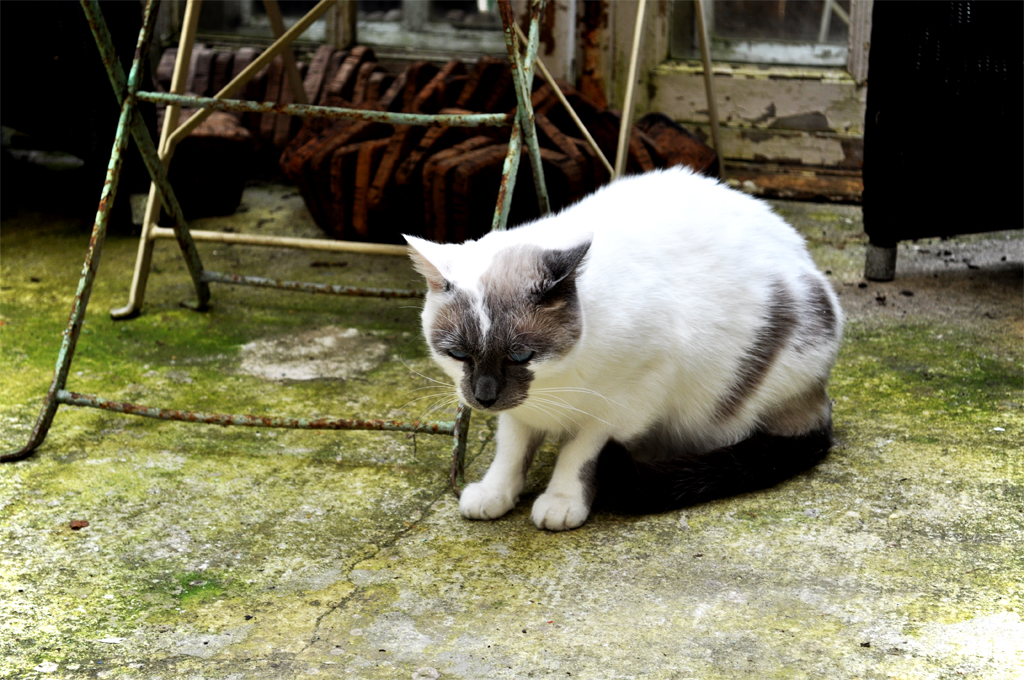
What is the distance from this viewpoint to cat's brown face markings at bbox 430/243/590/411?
1.85 m

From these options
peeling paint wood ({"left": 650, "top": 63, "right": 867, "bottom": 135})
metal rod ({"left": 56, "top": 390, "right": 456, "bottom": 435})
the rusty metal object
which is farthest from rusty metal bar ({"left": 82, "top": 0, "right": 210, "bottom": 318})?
peeling paint wood ({"left": 650, "top": 63, "right": 867, "bottom": 135})

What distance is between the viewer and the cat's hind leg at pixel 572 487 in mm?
2053

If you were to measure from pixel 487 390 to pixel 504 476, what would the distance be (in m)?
0.35

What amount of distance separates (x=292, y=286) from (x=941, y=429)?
183 centimetres

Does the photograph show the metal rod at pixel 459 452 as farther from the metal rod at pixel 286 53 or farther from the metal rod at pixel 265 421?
the metal rod at pixel 286 53

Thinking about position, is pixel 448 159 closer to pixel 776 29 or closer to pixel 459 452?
pixel 459 452

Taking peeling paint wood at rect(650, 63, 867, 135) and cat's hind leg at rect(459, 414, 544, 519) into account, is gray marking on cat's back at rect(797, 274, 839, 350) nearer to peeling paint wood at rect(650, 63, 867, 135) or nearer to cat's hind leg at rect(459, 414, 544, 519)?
cat's hind leg at rect(459, 414, 544, 519)

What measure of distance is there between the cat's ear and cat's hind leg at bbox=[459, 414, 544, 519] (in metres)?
0.42

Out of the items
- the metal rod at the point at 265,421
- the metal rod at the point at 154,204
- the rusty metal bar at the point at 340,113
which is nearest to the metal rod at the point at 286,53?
the metal rod at the point at 154,204

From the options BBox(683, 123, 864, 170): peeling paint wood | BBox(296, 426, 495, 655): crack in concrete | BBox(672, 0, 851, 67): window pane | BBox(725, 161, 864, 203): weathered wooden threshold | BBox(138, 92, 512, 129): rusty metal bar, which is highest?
BBox(672, 0, 851, 67): window pane

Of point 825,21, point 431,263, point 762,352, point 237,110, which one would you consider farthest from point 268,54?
point 825,21

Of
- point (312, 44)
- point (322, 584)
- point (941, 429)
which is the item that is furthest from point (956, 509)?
point (312, 44)

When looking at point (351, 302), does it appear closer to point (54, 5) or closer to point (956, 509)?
point (54, 5)

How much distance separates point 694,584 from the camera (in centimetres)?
183
